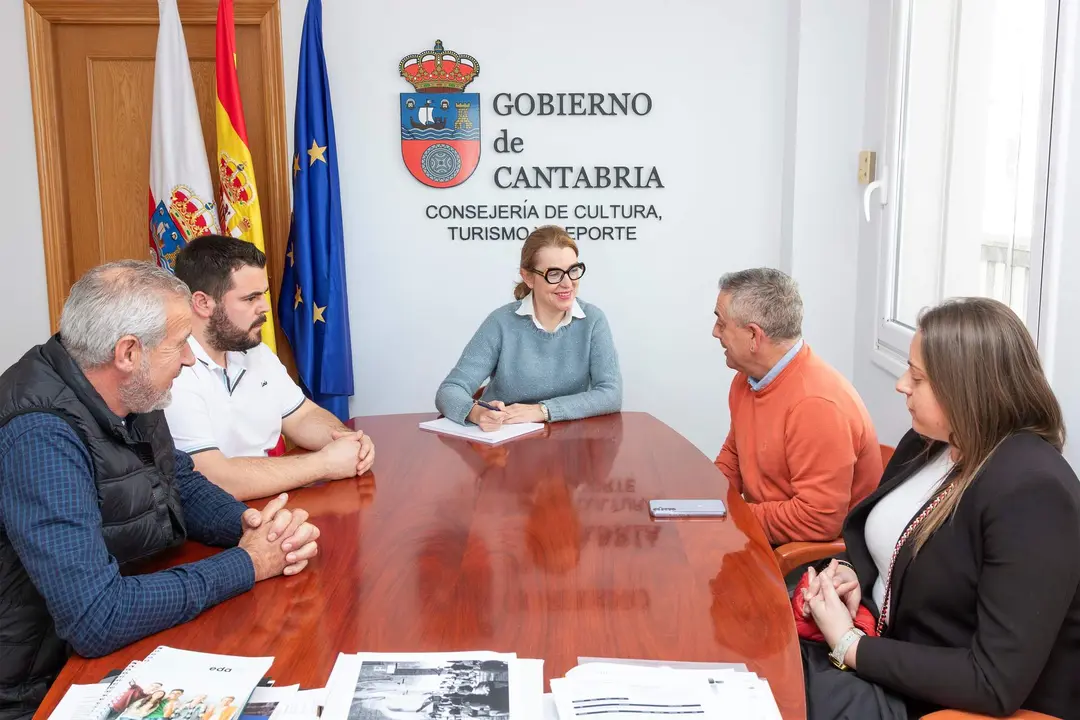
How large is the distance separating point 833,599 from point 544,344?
5.76ft

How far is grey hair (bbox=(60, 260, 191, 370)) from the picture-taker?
5.56ft

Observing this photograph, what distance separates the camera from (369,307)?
14.6 feet

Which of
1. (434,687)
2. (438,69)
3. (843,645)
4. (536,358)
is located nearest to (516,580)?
(434,687)

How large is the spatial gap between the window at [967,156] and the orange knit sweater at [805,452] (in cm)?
56

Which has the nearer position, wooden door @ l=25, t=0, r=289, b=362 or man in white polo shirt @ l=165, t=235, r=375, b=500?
man in white polo shirt @ l=165, t=235, r=375, b=500

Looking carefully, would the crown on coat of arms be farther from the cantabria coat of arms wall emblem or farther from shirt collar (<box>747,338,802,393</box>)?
shirt collar (<box>747,338,802,393</box>)

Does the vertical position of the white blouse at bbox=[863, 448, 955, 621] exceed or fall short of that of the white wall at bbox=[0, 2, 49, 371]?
it falls short

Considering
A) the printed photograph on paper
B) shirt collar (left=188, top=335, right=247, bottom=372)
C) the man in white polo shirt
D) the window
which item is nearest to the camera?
the printed photograph on paper

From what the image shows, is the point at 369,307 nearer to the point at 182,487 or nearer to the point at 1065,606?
the point at 182,487

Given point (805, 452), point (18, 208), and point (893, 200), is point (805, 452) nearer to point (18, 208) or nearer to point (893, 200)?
point (893, 200)

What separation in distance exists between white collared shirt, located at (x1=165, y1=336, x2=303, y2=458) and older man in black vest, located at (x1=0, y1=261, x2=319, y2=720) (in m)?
0.42

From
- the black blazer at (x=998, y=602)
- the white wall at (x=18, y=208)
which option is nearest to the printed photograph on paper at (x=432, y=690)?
the black blazer at (x=998, y=602)

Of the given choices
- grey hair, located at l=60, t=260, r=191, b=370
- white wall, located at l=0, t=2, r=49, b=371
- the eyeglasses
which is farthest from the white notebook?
white wall, located at l=0, t=2, r=49, b=371

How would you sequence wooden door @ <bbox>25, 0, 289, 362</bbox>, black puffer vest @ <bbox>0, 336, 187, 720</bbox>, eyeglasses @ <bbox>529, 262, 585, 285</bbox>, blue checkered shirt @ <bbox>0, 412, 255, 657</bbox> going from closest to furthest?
1. blue checkered shirt @ <bbox>0, 412, 255, 657</bbox>
2. black puffer vest @ <bbox>0, 336, 187, 720</bbox>
3. eyeglasses @ <bbox>529, 262, 585, 285</bbox>
4. wooden door @ <bbox>25, 0, 289, 362</bbox>
